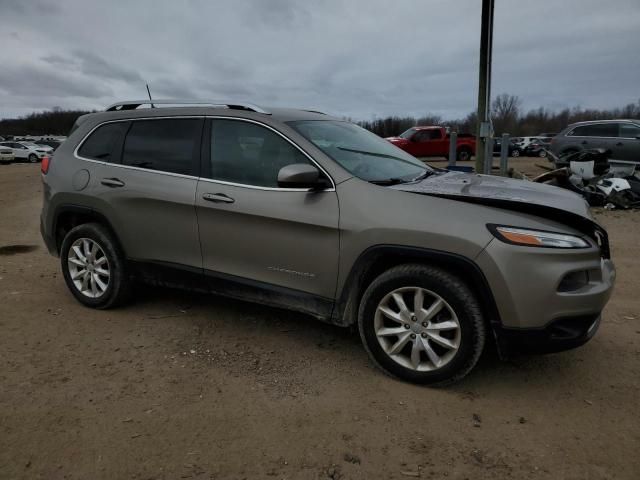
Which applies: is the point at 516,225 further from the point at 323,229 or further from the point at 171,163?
the point at 171,163

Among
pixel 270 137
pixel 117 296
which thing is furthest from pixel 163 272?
pixel 270 137

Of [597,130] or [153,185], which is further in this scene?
[597,130]

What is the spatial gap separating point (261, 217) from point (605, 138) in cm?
1396

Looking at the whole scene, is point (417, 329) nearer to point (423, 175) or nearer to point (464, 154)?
point (423, 175)

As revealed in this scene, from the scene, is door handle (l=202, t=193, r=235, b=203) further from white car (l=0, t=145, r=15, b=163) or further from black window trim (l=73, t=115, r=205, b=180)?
white car (l=0, t=145, r=15, b=163)

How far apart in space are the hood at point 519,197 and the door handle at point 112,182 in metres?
2.26

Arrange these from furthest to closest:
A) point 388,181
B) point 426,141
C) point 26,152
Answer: point 26,152, point 426,141, point 388,181

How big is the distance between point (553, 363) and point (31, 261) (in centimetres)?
583

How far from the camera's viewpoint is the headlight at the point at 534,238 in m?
2.73

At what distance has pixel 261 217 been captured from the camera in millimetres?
3389

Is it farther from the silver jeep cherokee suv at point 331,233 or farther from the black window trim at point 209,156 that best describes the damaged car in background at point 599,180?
the black window trim at point 209,156

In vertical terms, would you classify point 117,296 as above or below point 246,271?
below

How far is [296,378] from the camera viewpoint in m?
3.25

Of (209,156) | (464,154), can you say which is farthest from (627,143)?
(209,156)
